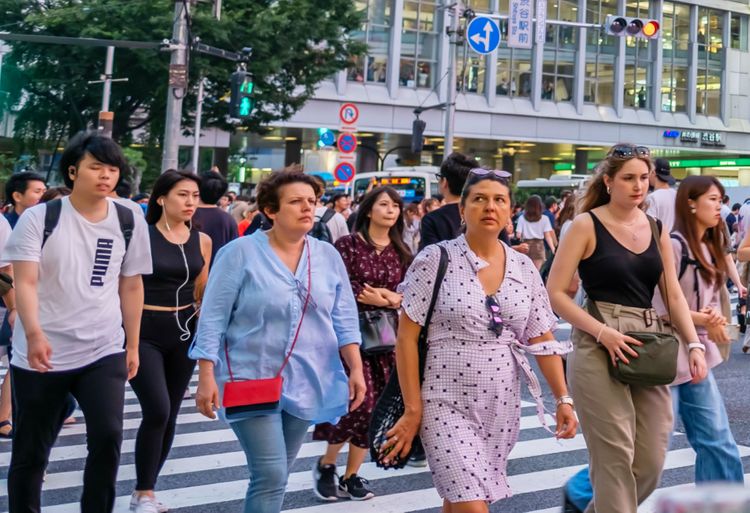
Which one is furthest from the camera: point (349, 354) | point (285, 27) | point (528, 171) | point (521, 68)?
point (528, 171)

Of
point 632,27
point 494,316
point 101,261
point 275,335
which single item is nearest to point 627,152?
point 494,316

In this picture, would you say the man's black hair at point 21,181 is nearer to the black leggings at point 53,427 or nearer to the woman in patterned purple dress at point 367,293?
the woman in patterned purple dress at point 367,293

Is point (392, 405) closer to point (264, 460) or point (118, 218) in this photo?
point (264, 460)

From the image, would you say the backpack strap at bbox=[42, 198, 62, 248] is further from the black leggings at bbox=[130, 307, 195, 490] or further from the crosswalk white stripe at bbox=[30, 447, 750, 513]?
the crosswalk white stripe at bbox=[30, 447, 750, 513]

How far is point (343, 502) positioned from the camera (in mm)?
5730

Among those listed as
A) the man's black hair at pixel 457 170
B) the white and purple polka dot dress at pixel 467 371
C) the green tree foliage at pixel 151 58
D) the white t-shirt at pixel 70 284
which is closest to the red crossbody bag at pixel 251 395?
the white and purple polka dot dress at pixel 467 371

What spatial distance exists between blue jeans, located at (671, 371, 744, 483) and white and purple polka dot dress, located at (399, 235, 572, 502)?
1.02 metres

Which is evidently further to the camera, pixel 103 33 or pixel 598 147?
pixel 598 147

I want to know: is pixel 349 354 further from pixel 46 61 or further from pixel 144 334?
pixel 46 61

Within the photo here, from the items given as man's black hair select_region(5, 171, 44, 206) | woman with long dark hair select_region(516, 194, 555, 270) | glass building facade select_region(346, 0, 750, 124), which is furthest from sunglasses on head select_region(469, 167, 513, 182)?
glass building facade select_region(346, 0, 750, 124)

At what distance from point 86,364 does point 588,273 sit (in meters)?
2.09

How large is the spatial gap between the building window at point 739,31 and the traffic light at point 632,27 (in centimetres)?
3836

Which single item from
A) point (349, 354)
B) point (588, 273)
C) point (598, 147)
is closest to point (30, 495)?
point (349, 354)

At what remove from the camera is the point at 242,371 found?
3.93m
